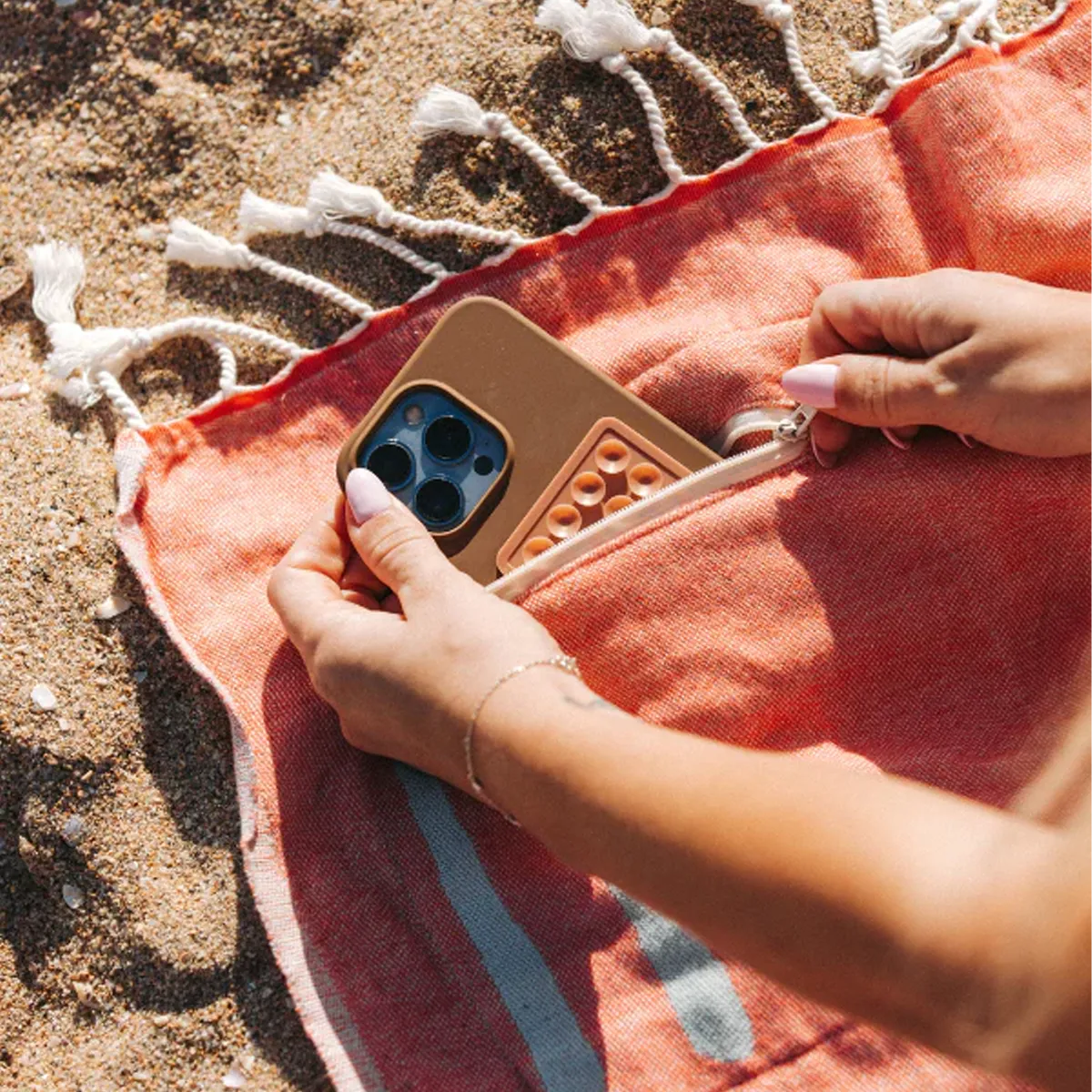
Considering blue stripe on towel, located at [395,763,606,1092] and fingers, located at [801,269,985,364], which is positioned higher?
fingers, located at [801,269,985,364]

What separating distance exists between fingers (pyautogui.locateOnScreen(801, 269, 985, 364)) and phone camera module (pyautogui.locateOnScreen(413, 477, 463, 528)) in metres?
0.41

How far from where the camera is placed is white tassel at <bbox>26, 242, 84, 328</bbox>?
1333 millimetres

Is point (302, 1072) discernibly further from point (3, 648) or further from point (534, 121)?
point (534, 121)

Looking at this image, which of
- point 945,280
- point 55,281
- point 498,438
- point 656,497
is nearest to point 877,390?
point 945,280

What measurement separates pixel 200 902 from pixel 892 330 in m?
0.95

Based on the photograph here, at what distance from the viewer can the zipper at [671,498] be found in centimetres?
115

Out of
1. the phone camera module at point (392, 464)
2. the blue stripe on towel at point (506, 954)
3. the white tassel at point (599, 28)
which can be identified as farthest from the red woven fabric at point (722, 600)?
the white tassel at point (599, 28)

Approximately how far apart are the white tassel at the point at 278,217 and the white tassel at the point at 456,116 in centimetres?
17

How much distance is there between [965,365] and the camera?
3.57 ft

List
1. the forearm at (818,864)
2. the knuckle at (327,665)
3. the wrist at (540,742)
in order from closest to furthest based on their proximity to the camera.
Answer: the forearm at (818,864), the wrist at (540,742), the knuckle at (327,665)

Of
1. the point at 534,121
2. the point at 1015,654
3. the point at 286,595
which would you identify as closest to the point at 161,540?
the point at 286,595

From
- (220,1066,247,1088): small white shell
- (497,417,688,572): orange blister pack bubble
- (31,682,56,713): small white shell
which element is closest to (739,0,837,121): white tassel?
(497,417,688,572): orange blister pack bubble

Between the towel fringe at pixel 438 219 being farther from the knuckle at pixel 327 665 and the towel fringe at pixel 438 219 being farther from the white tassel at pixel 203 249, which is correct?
the knuckle at pixel 327 665

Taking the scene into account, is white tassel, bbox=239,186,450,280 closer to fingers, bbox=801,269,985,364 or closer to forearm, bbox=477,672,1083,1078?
fingers, bbox=801,269,985,364
